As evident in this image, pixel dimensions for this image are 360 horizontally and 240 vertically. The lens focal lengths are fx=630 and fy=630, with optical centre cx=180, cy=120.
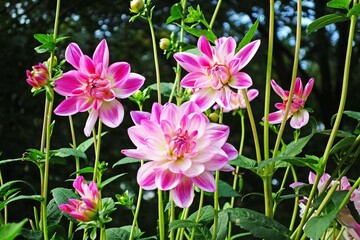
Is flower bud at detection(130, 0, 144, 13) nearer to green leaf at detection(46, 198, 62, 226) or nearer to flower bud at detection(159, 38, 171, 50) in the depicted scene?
flower bud at detection(159, 38, 171, 50)

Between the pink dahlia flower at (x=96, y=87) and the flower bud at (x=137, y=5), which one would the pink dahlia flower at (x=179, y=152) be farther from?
the flower bud at (x=137, y=5)

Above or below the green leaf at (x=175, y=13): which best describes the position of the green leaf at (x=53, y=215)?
below

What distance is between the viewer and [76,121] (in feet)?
7.91

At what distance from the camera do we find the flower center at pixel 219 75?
22.3 inches

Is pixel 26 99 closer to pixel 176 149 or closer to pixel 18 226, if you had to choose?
pixel 176 149

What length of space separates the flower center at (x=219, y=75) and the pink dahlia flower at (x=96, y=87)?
6 centimetres

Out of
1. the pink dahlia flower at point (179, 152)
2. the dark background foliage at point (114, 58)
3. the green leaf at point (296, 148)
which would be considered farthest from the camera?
the dark background foliage at point (114, 58)

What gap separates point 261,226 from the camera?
584 millimetres

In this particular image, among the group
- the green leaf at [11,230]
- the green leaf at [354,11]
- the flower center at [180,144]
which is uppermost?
the green leaf at [354,11]

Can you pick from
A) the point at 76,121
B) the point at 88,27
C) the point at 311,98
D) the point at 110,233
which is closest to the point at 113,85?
the point at 110,233

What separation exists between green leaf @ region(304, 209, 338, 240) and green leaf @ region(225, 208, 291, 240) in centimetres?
3

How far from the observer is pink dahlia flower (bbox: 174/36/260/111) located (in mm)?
569

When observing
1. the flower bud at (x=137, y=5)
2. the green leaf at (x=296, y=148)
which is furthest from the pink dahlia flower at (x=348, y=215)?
the flower bud at (x=137, y=5)

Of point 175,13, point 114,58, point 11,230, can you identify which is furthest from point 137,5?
point 114,58
